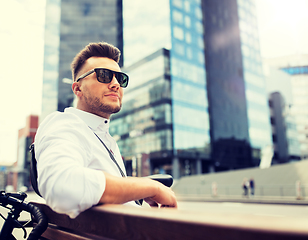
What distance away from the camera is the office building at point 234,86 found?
4697cm

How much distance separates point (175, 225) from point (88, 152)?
0.67m

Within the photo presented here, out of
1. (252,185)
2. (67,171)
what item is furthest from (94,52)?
(252,185)

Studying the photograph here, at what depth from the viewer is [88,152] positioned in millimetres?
1170

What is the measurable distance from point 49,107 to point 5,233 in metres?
17.7

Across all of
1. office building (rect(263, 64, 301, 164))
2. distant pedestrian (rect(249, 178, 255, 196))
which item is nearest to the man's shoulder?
→ distant pedestrian (rect(249, 178, 255, 196))

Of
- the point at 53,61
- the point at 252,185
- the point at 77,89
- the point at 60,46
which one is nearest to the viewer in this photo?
the point at 77,89

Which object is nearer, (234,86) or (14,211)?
(14,211)

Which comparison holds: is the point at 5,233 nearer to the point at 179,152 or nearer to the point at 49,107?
the point at 49,107

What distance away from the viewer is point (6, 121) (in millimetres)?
3262

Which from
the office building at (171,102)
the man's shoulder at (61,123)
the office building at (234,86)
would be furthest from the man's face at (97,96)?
the office building at (234,86)

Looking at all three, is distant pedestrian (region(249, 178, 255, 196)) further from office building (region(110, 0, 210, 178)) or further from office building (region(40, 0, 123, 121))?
office building (region(110, 0, 210, 178))

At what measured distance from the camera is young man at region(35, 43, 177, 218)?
0.87 metres

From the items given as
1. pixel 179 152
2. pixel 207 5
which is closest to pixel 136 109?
pixel 179 152

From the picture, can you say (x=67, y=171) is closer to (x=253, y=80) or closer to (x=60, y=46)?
(x=60, y=46)
